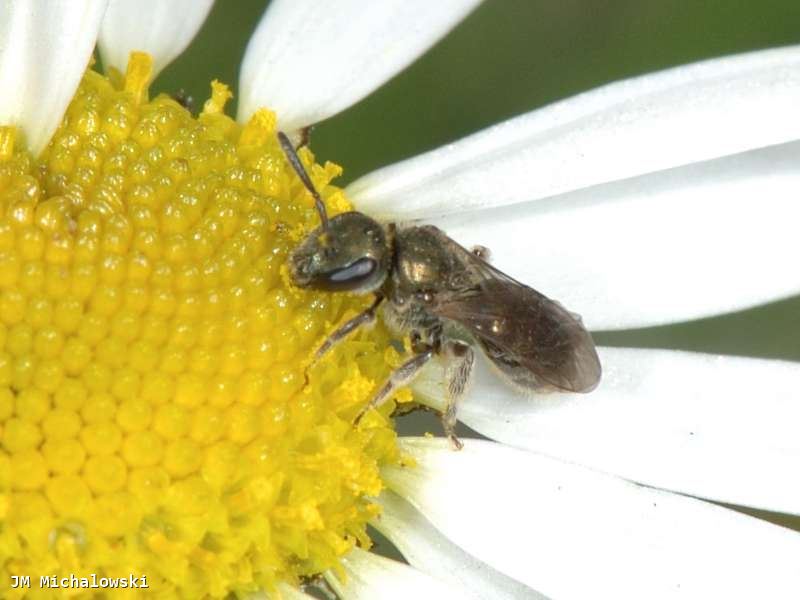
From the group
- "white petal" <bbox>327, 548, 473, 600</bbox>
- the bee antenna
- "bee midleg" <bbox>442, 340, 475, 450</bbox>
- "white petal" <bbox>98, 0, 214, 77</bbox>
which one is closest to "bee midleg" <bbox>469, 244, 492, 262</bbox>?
"bee midleg" <bbox>442, 340, 475, 450</bbox>

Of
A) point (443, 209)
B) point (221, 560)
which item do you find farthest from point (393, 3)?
point (221, 560)

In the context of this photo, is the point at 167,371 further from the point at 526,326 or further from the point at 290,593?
the point at 526,326

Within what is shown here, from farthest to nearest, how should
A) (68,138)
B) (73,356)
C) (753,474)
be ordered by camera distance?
(753,474) → (68,138) → (73,356)

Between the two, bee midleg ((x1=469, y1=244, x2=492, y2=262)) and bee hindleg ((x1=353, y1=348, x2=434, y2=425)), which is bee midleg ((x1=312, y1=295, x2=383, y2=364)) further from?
bee midleg ((x1=469, y1=244, x2=492, y2=262))

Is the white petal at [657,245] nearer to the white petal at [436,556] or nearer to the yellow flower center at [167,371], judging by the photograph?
the yellow flower center at [167,371]

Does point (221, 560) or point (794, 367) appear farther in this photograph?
point (794, 367)

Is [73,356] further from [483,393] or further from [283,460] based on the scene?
[483,393]

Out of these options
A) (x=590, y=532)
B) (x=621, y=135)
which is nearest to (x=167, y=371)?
(x=590, y=532)
